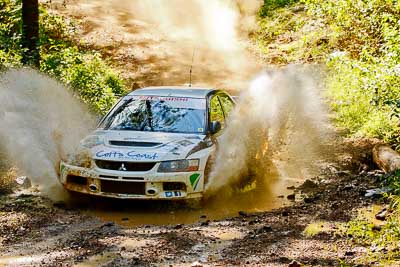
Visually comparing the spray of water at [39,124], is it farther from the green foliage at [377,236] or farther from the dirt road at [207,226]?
the green foliage at [377,236]

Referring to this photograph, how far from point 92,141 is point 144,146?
823 mm

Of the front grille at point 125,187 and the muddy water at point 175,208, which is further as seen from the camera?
the front grille at point 125,187

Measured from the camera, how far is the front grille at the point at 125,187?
8.13 meters

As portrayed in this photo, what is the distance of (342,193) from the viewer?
8773 mm

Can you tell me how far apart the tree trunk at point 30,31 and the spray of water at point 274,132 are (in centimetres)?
451

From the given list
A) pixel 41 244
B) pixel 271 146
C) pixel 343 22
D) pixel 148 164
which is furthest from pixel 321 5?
pixel 41 244

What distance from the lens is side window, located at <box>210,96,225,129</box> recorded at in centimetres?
972

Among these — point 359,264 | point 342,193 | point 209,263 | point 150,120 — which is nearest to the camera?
point 359,264

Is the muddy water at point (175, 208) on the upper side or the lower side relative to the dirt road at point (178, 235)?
lower

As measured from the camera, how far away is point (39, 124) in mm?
11547

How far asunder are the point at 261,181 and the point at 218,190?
58.1 inches

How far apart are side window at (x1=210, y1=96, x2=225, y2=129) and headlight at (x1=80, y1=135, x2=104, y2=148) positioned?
68.2 inches

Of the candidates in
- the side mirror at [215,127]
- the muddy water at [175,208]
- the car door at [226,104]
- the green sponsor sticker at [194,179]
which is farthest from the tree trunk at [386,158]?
the green sponsor sticker at [194,179]

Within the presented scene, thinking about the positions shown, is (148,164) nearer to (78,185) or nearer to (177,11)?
(78,185)
